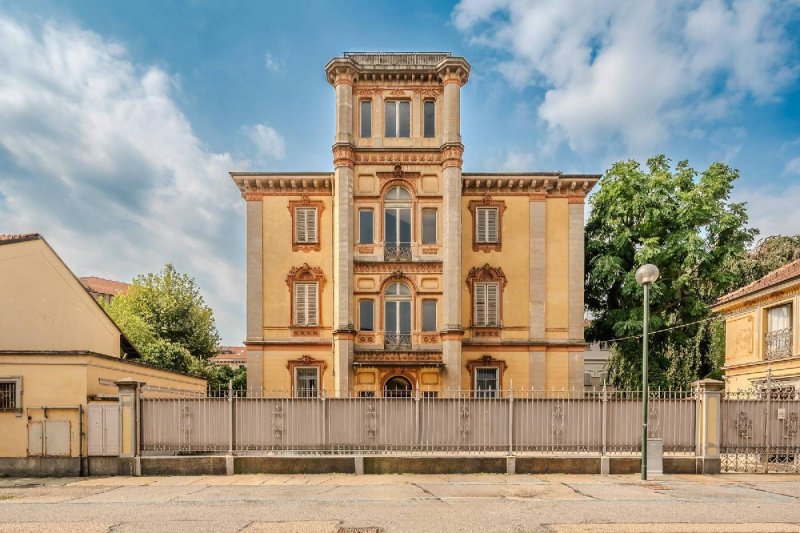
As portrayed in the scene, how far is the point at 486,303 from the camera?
26.2 m

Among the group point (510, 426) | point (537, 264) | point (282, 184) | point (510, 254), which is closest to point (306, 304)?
point (282, 184)

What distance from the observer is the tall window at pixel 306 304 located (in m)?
26.1

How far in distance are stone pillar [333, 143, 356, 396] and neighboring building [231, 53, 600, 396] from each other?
7cm

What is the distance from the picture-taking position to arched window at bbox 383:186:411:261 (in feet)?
84.6

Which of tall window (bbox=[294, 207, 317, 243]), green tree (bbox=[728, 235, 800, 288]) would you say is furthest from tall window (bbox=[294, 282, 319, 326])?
green tree (bbox=[728, 235, 800, 288])

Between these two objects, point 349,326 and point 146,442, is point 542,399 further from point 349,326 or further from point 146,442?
point 349,326

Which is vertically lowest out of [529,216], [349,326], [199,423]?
[199,423]

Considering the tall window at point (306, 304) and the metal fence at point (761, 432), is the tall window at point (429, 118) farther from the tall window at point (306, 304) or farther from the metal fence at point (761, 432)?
the metal fence at point (761, 432)

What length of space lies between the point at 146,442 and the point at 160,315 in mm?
21574

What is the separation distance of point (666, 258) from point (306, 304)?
18.8 m

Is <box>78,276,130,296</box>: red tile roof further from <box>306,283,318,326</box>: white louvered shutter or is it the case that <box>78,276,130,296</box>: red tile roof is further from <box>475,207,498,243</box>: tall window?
<box>475,207,498,243</box>: tall window

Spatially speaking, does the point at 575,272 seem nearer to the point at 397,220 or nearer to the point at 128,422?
the point at 397,220

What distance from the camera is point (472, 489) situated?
11.6 m

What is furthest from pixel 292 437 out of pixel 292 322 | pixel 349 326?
pixel 292 322
